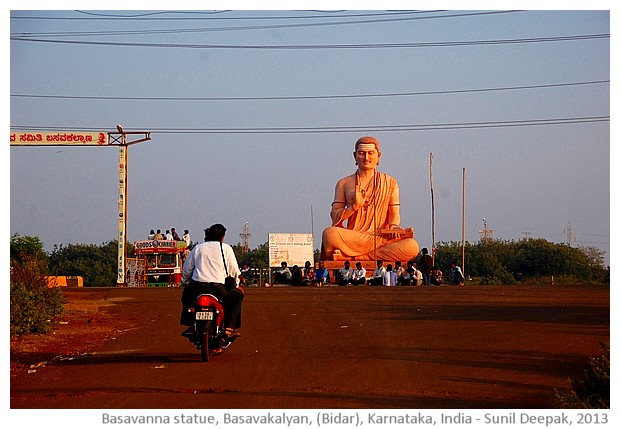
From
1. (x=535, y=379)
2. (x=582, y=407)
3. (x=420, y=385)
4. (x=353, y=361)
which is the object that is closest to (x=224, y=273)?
(x=353, y=361)

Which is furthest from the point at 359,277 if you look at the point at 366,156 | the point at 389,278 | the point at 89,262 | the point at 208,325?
→ the point at 89,262

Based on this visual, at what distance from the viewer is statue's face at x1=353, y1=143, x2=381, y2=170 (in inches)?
1369

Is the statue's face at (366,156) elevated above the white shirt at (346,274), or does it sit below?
above

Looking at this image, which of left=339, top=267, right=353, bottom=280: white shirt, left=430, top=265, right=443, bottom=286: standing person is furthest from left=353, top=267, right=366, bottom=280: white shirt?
left=430, top=265, right=443, bottom=286: standing person

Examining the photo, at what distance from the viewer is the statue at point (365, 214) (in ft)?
108

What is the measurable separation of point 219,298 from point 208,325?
0.47 meters

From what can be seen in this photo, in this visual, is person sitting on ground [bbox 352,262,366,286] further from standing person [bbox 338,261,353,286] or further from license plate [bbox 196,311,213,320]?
license plate [bbox 196,311,213,320]

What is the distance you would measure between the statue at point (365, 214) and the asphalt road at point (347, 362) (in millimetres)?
15757

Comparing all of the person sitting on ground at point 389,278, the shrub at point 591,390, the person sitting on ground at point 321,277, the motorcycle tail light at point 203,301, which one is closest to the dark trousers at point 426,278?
the person sitting on ground at point 389,278

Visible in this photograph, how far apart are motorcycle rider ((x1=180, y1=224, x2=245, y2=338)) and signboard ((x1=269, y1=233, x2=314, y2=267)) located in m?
21.2

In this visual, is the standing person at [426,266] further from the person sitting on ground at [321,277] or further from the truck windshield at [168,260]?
the truck windshield at [168,260]

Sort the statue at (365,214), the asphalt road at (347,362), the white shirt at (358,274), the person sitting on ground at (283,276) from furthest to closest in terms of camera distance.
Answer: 1. the statue at (365,214)
2. the person sitting on ground at (283,276)
3. the white shirt at (358,274)
4. the asphalt road at (347,362)

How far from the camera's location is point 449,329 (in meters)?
13.0

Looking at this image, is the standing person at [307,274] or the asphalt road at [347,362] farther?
the standing person at [307,274]
